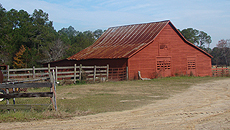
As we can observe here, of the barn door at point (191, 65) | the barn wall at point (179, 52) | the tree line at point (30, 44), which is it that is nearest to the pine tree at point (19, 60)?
the tree line at point (30, 44)

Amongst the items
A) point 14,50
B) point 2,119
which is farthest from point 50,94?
point 14,50

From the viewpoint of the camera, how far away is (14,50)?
157 ft

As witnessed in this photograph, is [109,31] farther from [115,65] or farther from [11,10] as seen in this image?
[11,10]

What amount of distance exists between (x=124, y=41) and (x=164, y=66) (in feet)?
20.9

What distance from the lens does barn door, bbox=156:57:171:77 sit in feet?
85.1

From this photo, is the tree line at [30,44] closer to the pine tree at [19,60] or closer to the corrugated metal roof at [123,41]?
the pine tree at [19,60]

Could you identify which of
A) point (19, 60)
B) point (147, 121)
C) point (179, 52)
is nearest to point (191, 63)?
point (179, 52)

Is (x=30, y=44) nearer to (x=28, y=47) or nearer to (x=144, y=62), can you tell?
(x=28, y=47)

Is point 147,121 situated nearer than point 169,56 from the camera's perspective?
Yes

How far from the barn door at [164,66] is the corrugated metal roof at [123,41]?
250cm

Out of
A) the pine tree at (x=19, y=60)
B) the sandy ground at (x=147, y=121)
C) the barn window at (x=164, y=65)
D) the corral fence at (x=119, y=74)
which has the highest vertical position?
the pine tree at (x=19, y=60)

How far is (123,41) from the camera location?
99.5 feet

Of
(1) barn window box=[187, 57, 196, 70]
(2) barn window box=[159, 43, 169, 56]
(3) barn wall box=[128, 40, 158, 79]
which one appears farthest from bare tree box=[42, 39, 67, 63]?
(1) barn window box=[187, 57, 196, 70]

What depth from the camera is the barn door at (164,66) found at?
25953mm
